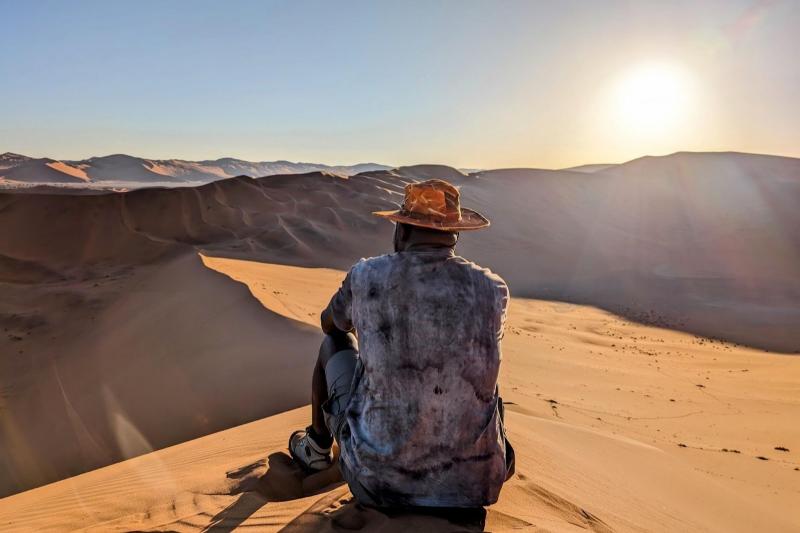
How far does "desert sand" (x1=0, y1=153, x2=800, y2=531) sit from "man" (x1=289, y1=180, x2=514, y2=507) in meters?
0.20

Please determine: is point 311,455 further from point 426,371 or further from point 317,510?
point 426,371

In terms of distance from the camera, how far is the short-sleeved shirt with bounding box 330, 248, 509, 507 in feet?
4.88

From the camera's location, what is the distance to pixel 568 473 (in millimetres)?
2631

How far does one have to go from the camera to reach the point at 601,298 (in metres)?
12.8

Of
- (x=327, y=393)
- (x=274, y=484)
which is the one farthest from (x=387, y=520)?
(x=274, y=484)

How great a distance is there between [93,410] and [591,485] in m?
4.70

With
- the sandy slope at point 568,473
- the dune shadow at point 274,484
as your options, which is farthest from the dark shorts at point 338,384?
the dune shadow at point 274,484

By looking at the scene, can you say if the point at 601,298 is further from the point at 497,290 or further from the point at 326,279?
the point at 497,290

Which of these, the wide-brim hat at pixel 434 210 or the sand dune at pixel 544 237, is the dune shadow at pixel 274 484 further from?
the sand dune at pixel 544 237

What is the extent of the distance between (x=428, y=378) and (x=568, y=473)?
1.65 meters

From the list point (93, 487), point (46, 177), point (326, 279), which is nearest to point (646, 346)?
point (326, 279)

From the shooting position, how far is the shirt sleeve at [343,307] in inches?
67.4

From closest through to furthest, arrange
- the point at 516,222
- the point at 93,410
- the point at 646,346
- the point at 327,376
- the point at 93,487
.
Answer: the point at 327,376 < the point at 93,487 < the point at 93,410 < the point at 646,346 < the point at 516,222

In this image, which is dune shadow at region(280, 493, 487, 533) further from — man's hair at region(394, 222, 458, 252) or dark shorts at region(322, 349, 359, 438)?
man's hair at region(394, 222, 458, 252)
